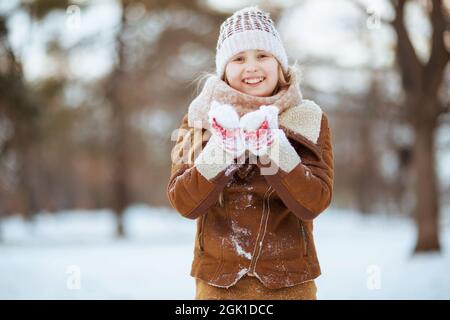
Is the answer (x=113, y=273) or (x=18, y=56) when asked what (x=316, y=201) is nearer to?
(x=113, y=273)

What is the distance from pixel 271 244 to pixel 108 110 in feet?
50.3

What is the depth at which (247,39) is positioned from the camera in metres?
2.04

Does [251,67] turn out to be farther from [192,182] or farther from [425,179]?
[425,179]

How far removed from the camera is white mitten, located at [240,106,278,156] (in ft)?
5.63

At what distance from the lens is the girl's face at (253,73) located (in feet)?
6.43

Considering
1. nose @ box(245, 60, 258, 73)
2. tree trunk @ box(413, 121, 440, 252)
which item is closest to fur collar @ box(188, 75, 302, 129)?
nose @ box(245, 60, 258, 73)

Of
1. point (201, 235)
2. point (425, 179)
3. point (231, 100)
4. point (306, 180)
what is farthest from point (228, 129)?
point (425, 179)

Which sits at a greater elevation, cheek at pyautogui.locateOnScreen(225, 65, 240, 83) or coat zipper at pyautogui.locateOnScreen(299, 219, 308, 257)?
cheek at pyautogui.locateOnScreen(225, 65, 240, 83)

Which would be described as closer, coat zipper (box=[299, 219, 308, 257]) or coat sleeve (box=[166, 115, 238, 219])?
coat sleeve (box=[166, 115, 238, 219])

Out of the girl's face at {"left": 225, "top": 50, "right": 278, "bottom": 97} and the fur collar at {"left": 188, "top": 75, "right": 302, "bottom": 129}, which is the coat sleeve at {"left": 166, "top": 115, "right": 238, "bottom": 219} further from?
the girl's face at {"left": 225, "top": 50, "right": 278, "bottom": 97}

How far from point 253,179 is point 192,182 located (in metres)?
0.23

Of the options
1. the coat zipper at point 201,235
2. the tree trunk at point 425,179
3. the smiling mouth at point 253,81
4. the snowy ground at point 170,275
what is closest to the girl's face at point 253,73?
the smiling mouth at point 253,81

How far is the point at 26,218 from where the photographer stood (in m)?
20.6

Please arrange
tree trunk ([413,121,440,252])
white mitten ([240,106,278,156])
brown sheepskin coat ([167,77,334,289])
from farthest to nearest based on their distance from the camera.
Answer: tree trunk ([413,121,440,252]) → brown sheepskin coat ([167,77,334,289]) → white mitten ([240,106,278,156])
